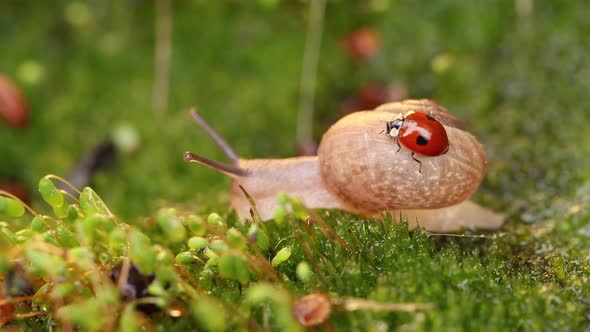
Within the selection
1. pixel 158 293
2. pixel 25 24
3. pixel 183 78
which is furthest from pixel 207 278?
pixel 25 24

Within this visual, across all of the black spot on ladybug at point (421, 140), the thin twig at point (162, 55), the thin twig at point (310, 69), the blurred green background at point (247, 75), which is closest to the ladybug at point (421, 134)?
the black spot on ladybug at point (421, 140)

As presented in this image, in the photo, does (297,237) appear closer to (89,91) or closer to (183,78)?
(183,78)

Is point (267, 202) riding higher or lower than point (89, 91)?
lower

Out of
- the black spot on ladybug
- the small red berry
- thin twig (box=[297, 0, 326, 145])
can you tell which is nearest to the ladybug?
the black spot on ladybug

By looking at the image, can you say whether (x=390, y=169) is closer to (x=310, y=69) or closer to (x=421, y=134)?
(x=421, y=134)

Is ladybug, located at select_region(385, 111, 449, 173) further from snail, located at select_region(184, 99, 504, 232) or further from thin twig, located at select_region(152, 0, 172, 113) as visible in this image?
thin twig, located at select_region(152, 0, 172, 113)

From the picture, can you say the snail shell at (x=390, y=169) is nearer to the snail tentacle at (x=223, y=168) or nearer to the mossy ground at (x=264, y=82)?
the snail tentacle at (x=223, y=168)
